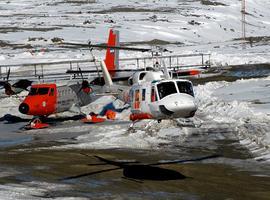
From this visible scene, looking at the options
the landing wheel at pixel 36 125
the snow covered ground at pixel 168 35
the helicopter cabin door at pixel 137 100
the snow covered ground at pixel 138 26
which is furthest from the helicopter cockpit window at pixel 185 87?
the snow covered ground at pixel 138 26

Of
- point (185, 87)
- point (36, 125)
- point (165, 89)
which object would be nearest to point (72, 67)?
point (36, 125)

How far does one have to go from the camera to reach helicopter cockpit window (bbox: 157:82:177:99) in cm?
1995

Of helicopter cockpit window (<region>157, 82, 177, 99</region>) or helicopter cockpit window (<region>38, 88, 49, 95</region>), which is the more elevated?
helicopter cockpit window (<region>157, 82, 177, 99</region>)

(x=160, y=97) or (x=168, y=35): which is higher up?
(x=160, y=97)

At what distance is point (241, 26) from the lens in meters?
130

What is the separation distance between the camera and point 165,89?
66.1 feet

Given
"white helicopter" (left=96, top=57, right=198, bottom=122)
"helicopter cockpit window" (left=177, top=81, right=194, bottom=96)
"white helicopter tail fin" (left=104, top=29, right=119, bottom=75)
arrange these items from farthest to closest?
1. "white helicopter tail fin" (left=104, top=29, right=119, bottom=75)
2. "helicopter cockpit window" (left=177, top=81, right=194, bottom=96)
3. "white helicopter" (left=96, top=57, right=198, bottom=122)

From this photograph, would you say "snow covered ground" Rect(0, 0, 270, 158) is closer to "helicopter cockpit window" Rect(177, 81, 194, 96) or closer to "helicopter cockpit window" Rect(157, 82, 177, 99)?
"helicopter cockpit window" Rect(177, 81, 194, 96)

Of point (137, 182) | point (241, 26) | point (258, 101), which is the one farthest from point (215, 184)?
point (241, 26)

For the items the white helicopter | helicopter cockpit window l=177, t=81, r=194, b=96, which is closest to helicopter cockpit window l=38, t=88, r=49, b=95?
the white helicopter

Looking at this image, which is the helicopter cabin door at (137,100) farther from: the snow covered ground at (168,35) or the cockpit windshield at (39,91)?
the cockpit windshield at (39,91)

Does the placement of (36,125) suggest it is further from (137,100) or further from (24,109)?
(137,100)

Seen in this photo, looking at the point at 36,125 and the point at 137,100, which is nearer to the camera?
the point at 137,100

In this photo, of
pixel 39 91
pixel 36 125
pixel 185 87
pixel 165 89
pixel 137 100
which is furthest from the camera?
pixel 39 91
